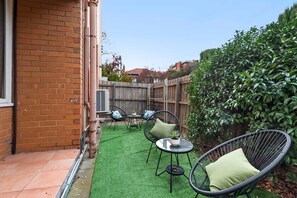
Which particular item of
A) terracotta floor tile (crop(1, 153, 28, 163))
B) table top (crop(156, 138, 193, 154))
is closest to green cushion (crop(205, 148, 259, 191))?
table top (crop(156, 138, 193, 154))

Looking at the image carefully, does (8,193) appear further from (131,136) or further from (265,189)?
(131,136)

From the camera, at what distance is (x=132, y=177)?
246cm

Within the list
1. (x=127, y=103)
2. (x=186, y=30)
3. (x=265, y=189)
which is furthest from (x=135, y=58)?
(x=265, y=189)

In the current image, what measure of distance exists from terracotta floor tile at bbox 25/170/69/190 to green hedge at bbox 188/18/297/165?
214cm

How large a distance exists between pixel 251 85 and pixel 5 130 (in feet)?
10.2

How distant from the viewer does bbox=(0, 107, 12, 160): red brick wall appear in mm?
2206

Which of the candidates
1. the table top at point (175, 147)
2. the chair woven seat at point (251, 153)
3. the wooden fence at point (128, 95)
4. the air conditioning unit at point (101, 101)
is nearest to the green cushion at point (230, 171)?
the chair woven seat at point (251, 153)

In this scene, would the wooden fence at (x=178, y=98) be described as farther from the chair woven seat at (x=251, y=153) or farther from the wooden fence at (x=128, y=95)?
the chair woven seat at (x=251, y=153)

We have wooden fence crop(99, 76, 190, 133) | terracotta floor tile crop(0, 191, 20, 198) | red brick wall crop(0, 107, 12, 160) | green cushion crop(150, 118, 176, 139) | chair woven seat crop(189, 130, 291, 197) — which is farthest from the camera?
wooden fence crop(99, 76, 190, 133)

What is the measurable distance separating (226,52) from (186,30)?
352 inches

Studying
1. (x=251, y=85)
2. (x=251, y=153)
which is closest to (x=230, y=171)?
(x=251, y=153)

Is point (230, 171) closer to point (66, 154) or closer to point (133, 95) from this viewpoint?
point (66, 154)

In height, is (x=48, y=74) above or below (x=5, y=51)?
below

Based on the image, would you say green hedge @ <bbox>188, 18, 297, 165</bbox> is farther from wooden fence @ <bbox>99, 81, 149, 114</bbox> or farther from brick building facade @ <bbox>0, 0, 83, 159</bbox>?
wooden fence @ <bbox>99, 81, 149, 114</bbox>
